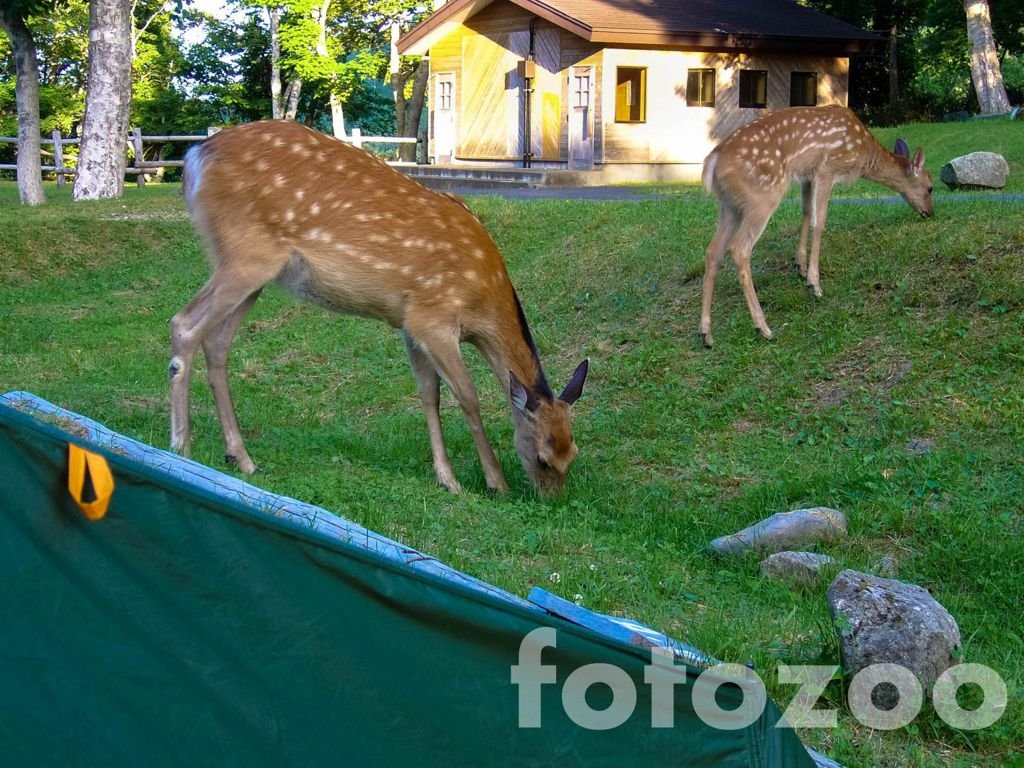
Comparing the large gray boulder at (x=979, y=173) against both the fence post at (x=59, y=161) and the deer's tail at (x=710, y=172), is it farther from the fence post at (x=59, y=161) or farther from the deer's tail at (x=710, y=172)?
the fence post at (x=59, y=161)

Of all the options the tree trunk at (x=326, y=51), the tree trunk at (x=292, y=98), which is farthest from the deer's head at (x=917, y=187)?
the tree trunk at (x=292, y=98)

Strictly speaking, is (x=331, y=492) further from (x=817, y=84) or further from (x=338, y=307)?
(x=817, y=84)

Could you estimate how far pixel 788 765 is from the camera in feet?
10.0

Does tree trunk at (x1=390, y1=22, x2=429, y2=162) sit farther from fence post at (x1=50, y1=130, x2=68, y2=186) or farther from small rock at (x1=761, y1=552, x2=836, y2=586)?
small rock at (x1=761, y1=552, x2=836, y2=586)

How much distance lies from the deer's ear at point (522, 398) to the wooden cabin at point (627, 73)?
20.7 m

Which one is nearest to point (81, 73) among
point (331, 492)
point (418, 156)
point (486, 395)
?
point (418, 156)

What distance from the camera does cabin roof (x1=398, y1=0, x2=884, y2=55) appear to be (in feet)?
89.9

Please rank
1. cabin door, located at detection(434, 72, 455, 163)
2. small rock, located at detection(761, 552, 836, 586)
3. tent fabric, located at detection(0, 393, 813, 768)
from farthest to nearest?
cabin door, located at detection(434, 72, 455, 163), small rock, located at detection(761, 552, 836, 586), tent fabric, located at detection(0, 393, 813, 768)

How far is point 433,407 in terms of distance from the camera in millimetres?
7340

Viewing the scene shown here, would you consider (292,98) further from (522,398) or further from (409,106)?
(522,398)

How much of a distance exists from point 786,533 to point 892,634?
1953 mm

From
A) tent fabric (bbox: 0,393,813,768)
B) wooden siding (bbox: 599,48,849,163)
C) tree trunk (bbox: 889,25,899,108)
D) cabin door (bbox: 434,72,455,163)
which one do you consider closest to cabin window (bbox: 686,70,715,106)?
wooden siding (bbox: 599,48,849,163)

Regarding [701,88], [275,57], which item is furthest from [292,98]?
[701,88]

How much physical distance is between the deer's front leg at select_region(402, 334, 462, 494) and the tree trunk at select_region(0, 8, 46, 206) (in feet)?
47.7
